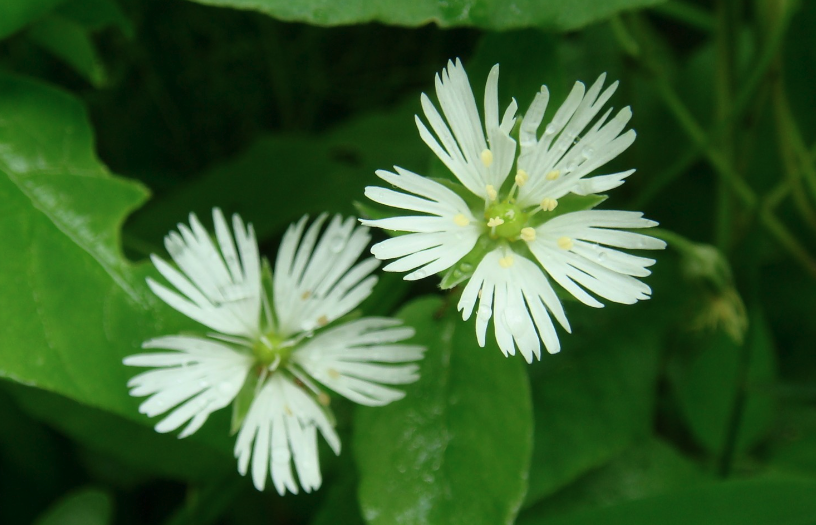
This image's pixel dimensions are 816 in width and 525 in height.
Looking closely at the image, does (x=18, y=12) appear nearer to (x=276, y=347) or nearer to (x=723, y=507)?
(x=276, y=347)

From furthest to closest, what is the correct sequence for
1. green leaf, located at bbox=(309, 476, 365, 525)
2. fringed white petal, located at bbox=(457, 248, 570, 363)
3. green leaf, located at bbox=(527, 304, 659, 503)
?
green leaf, located at bbox=(527, 304, 659, 503) < green leaf, located at bbox=(309, 476, 365, 525) < fringed white petal, located at bbox=(457, 248, 570, 363)

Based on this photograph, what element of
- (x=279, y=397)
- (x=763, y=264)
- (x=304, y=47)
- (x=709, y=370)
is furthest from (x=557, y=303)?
(x=304, y=47)

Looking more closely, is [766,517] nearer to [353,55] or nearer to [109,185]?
[109,185]

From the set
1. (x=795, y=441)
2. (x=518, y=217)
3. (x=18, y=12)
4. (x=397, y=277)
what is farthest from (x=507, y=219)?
(x=795, y=441)

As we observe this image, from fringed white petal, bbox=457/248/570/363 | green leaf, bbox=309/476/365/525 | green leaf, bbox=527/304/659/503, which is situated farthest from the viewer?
green leaf, bbox=527/304/659/503

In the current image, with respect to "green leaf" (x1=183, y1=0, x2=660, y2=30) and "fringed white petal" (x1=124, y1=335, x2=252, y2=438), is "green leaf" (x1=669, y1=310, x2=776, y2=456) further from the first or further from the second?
"fringed white petal" (x1=124, y1=335, x2=252, y2=438)

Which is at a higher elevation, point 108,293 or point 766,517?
point 108,293

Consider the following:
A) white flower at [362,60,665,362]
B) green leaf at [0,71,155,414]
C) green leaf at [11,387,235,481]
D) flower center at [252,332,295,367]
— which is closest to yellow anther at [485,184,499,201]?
white flower at [362,60,665,362]

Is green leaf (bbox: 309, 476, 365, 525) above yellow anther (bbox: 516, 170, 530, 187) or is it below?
below
